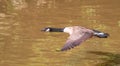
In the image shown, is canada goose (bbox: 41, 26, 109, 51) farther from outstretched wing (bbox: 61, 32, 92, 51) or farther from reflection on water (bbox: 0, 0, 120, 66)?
reflection on water (bbox: 0, 0, 120, 66)

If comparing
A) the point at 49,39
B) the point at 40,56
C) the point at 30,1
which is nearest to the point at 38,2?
the point at 30,1

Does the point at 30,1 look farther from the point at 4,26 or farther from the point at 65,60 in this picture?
the point at 65,60

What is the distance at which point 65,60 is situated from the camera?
10.3 m

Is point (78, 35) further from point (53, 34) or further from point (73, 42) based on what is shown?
point (53, 34)

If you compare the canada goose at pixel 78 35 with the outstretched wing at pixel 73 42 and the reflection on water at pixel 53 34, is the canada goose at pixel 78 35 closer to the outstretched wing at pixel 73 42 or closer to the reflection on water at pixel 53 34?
the outstretched wing at pixel 73 42

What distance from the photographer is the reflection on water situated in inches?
408

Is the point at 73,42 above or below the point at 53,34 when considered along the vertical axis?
above

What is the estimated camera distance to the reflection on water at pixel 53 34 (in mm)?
10375

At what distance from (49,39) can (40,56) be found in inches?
58.0

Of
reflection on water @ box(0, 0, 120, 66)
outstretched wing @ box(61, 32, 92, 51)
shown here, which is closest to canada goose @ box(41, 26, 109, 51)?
outstretched wing @ box(61, 32, 92, 51)

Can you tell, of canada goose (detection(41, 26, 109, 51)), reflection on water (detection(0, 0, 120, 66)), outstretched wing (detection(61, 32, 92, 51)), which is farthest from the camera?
reflection on water (detection(0, 0, 120, 66))

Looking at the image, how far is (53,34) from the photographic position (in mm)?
12609

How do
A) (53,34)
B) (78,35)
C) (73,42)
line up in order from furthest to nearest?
(53,34)
(78,35)
(73,42)

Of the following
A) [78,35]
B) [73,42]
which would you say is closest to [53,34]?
[78,35]
